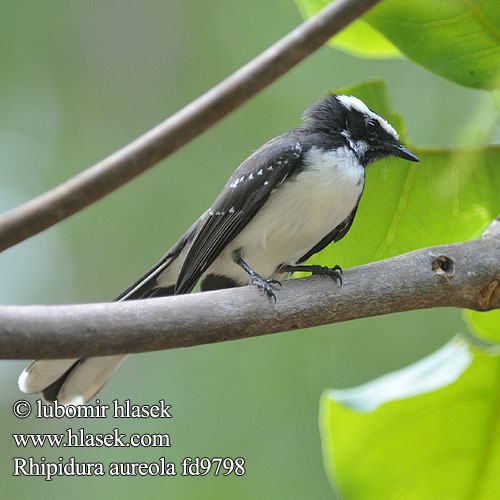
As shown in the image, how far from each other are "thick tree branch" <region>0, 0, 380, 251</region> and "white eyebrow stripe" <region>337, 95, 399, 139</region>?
1.35 metres

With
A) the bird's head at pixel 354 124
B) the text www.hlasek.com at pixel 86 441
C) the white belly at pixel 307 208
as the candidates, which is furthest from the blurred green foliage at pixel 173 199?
the white belly at pixel 307 208

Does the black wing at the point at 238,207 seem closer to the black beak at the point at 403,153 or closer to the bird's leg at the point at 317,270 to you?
Result: the bird's leg at the point at 317,270

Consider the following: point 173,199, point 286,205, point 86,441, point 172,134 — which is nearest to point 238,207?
point 286,205

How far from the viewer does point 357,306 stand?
1675 millimetres

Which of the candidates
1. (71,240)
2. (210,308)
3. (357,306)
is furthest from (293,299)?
(71,240)

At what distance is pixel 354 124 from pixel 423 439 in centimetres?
119

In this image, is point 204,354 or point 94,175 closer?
point 94,175

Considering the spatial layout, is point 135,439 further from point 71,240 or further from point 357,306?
point 71,240

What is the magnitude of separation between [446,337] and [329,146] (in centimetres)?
249

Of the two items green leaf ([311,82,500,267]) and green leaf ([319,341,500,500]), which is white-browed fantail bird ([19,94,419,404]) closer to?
green leaf ([311,82,500,267])

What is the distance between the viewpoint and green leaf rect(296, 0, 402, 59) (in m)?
2.04

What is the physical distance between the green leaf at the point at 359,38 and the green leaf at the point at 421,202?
0.47ft

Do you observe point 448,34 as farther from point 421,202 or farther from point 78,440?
point 78,440

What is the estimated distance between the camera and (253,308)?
61.9 inches
